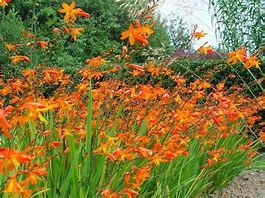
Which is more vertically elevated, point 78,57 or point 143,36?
point 143,36

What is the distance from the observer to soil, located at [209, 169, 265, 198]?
4242 mm

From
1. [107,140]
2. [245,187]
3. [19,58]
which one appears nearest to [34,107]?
[107,140]

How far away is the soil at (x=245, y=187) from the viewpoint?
424 cm

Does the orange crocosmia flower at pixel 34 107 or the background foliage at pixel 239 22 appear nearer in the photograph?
the orange crocosmia flower at pixel 34 107

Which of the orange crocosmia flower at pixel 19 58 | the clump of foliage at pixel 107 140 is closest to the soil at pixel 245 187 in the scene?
the clump of foliage at pixel 107 140

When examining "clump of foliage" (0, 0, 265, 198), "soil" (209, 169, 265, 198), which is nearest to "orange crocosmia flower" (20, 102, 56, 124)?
"clump of foliage" (0, 0, 265, 198)

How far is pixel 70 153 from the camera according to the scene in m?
2.45

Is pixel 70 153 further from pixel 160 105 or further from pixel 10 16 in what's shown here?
pixel 10 16

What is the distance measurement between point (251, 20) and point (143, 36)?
560 centimetres

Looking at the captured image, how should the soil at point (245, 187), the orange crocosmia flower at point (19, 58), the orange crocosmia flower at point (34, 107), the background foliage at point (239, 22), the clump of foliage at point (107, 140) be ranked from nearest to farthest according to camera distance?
the orange crocosmia flower at point (34, 107)
the clump of foliage at point (107, 140)
the orange crocosmia flower at point (19, 58)
the soil at point (245, 187)
the background foliage at point (239, 22)

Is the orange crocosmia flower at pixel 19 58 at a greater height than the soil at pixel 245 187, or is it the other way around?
the orange crocosmia flower at pixel 19 58

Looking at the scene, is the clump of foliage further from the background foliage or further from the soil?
the background foliage

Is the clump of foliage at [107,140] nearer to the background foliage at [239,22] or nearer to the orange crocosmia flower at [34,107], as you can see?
the orange crocosmia flower at [34,107]

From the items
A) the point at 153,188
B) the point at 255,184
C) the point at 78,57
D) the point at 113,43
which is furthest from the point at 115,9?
the point at 153,188
